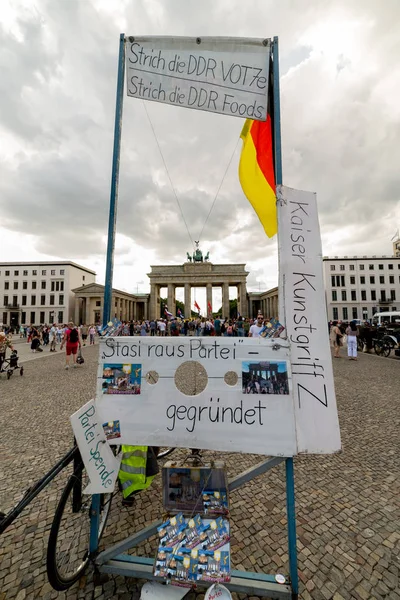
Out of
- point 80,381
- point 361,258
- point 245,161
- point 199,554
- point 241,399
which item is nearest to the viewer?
point 199,554

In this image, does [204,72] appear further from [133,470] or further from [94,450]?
[133,470]

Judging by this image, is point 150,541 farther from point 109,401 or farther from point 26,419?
point 26,419

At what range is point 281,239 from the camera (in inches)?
82.7

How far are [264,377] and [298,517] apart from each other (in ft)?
5.70

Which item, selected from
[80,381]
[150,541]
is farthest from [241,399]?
[80,381]

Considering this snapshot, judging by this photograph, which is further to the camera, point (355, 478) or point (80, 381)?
point (80, 381)

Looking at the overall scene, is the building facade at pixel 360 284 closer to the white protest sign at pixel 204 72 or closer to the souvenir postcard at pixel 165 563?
the white protest sign at pixel 204 72

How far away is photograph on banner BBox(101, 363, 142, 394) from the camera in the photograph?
2066mm

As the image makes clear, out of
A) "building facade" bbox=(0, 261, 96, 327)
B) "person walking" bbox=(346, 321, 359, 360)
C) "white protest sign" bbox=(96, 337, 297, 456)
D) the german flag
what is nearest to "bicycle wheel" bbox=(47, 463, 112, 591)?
"white protest sign" bbox=(96, 337, 297, 456)

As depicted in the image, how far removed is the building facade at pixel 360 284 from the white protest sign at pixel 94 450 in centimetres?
6710

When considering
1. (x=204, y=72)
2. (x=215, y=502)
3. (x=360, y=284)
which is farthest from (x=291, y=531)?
(x=360, y=284)

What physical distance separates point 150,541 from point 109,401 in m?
1.39

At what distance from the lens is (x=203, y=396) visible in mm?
1982

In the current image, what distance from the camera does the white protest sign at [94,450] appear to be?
1.92 metres
